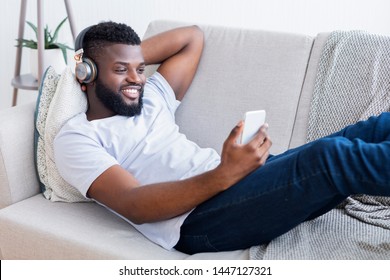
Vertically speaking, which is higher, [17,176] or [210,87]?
[210,87]

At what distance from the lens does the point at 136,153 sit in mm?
1617

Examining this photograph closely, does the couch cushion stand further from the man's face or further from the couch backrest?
the man's face

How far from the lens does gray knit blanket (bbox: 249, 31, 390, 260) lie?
1.47 m

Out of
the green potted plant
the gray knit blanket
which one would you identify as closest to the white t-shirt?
the gray knit blanket

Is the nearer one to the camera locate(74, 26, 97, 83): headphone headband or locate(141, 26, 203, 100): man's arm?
locate(74, 26, 97, 83): headphone headband

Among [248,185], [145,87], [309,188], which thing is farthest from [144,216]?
[145,87]

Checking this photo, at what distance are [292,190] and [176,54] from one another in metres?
0.76

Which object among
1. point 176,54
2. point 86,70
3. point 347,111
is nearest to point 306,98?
point 347,111

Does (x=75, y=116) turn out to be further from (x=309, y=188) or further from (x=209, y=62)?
(x=309, y=188)

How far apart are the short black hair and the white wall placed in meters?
1.14

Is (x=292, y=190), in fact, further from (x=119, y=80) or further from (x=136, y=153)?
(x=119, y=80)

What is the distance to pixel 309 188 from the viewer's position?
4.36 feet
